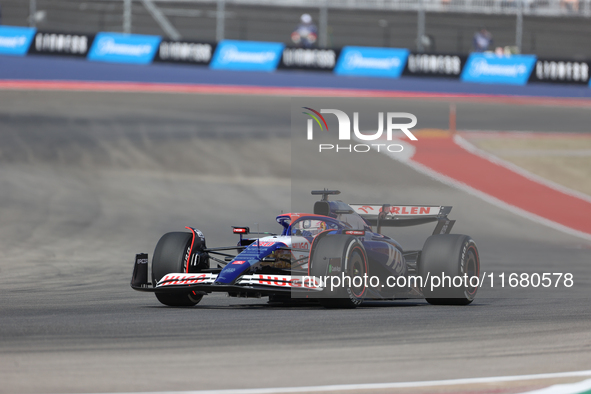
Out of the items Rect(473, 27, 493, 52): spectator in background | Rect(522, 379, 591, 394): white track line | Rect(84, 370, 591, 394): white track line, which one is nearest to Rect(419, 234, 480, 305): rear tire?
Rect(84, 370, 591, 394): white track line

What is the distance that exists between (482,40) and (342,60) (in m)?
5.19

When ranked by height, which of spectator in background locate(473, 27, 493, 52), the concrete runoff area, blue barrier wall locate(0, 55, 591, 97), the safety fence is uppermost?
spectator in background locate(473, 27, 493, 52)

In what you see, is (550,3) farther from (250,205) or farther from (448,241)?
(448,241)

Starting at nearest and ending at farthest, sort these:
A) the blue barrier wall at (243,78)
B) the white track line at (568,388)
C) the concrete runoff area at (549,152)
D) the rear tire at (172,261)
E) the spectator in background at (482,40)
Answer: the white track line at (568,388) < the rear tire at (172,261) < the concrete runoff area at (549,152) < the blue barrier wall at (243,78) < the spectator in background at (482,40)

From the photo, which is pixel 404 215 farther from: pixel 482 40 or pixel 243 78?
pixel 482 40

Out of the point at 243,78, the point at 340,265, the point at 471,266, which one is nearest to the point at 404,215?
the point at 471,266

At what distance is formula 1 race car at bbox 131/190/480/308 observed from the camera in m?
8.08

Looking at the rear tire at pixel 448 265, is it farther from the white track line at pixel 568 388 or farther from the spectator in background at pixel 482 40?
the spectator in background at pixel 482 40

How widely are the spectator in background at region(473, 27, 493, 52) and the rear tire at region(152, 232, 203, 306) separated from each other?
24.6 m

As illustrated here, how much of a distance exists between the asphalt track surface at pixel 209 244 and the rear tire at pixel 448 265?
219 mm

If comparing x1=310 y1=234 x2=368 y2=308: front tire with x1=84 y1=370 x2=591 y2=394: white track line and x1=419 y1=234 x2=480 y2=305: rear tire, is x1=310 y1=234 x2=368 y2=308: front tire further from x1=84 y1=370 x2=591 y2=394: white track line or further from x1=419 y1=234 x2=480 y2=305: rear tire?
x1=84 y1=370 x2=591 y2=394: white track line

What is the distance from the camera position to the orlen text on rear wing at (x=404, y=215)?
9719 millimetres

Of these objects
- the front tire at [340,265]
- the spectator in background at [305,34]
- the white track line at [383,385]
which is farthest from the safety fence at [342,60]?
the white track line at [383,385]

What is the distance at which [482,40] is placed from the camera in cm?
3158
